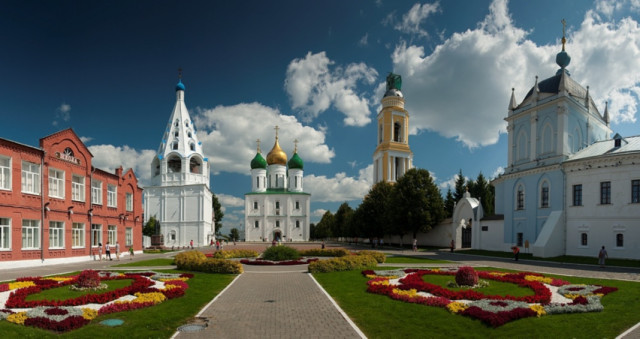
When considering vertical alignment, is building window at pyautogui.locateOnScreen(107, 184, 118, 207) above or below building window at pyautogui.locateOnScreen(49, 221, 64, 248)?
above

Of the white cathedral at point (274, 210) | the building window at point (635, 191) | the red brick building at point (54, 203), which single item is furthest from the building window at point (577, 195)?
the white cathedral at point (274, 210)

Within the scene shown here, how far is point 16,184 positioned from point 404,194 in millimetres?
38963

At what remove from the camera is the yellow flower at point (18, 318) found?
33.2ft

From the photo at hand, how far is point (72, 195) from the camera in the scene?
30.0 metres

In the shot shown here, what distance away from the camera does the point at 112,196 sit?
36719 millimetres

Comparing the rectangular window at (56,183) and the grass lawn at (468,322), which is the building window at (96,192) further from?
the grass lawn at (468,322)

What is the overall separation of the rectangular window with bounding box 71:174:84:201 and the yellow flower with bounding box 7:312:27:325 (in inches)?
875

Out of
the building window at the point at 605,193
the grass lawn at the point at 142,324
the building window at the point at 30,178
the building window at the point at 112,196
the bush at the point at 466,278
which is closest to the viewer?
the grass lawn at the point at 142,324

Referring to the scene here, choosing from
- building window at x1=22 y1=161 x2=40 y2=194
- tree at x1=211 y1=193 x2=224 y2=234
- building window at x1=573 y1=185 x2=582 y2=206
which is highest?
building window at x1=22 y1=161 x2=40 y2=194

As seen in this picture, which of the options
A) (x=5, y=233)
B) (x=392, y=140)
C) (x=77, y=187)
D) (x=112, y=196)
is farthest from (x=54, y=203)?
(x=392, y=140)

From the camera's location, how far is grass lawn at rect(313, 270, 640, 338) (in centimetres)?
927

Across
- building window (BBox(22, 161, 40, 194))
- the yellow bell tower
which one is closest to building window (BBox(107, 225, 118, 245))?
building window (BBox(22, 161, 40, 194))

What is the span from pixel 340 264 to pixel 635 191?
921 inches

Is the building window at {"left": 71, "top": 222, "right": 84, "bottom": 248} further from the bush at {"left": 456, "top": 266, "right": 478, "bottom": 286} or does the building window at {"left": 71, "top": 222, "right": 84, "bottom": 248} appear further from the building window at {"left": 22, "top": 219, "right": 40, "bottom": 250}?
the bush at {"left": 456, "top": 266, "right": 478, "bottom": 286}
